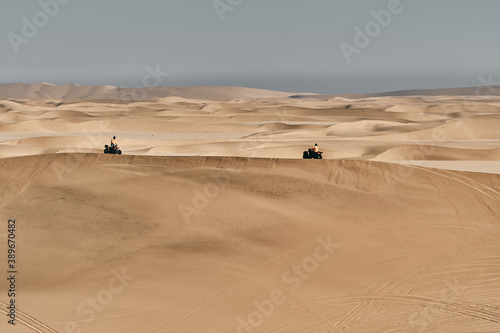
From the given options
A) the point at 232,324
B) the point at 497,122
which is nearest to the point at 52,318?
the point at 232,324

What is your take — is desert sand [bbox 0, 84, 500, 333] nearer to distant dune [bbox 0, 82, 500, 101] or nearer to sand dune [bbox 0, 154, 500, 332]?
sand dune [bbox 0, 154, 500, 332]

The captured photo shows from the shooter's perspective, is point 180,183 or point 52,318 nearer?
point 52,318

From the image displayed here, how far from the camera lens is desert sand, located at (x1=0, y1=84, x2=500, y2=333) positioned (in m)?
9.50

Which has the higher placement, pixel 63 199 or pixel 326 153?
pixel 326 153

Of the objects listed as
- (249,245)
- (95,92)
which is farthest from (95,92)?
(249,245)

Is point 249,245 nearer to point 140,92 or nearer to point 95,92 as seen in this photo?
point 140,92

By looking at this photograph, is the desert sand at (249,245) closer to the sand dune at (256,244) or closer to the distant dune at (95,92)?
the sand dune at (256,244)

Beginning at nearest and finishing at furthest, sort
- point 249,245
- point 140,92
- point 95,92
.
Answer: point 249,245
point 140,92
point 95,92

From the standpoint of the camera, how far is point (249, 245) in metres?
12.5

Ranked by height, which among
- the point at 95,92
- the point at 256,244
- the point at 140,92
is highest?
the point at 95,92

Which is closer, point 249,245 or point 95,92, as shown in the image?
point 249,245

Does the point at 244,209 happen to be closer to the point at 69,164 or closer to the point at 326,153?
the point at 69,164

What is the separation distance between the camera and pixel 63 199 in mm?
15836

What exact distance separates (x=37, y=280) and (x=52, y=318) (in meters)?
2.09
